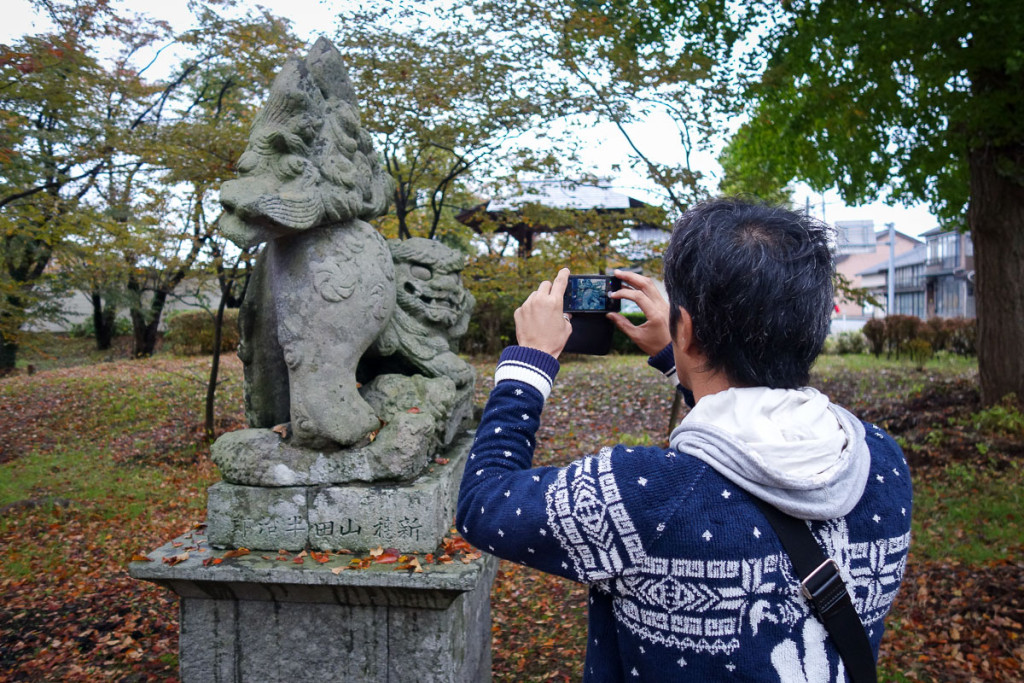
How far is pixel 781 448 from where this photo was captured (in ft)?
3.63

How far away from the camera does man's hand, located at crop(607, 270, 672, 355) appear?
167 centimetres

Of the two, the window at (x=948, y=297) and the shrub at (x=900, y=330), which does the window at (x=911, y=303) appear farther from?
the shrub at (x=900, y=330)

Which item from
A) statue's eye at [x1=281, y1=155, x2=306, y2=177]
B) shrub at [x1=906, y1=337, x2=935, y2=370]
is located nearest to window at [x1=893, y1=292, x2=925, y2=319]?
shrub at [x1=906, y1=337, x2=935, y2=370]

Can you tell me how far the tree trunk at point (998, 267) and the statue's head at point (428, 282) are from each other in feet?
23.2

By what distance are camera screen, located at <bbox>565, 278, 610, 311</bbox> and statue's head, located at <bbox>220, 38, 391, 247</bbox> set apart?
128 centimetres

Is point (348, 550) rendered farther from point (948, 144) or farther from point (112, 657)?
point (948, 144)

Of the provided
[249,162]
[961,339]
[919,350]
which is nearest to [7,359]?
[249,162]

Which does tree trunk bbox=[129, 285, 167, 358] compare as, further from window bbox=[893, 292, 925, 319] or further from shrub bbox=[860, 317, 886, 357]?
window bbox=[893, 292, 925, 319]

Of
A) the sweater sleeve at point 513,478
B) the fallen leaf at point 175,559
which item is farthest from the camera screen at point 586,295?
the fallen leaf at point 175,559

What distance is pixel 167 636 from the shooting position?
14.4 ft

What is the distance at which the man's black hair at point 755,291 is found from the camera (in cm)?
118

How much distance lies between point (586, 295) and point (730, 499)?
715 mm

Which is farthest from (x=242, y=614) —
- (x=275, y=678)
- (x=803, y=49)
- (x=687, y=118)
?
(x=803, y=49)

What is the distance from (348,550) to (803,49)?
6.38 m
